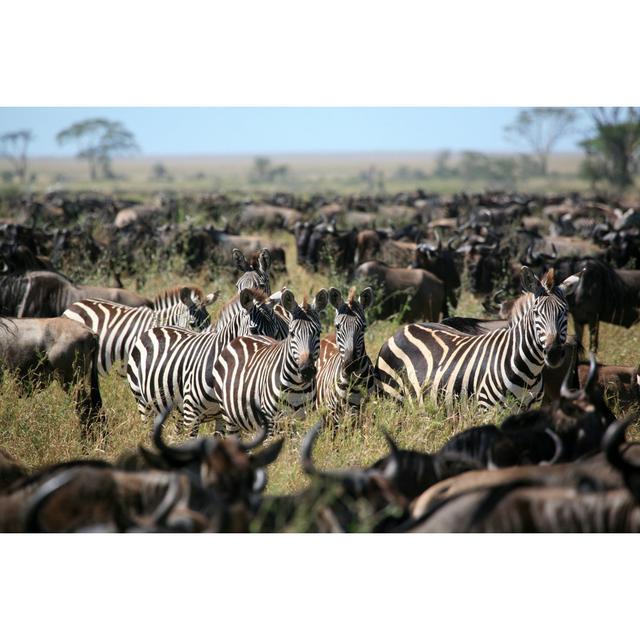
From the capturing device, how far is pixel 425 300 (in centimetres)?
1085

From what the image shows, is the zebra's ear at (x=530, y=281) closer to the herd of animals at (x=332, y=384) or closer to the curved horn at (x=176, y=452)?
the herd of animals at (x=332, y=384)

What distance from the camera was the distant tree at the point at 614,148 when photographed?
31.1 metres

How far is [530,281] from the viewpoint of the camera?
652 cm

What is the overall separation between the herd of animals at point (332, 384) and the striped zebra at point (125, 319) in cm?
2

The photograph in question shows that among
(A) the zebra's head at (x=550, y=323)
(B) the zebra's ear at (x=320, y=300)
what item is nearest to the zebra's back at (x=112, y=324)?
(B) the zebra's ear at (x=320, y=300)

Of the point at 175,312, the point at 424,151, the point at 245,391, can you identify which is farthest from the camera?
the point at 424,151

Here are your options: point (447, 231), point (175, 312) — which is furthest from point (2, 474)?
point (447, 231)

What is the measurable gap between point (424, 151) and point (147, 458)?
13301 cm

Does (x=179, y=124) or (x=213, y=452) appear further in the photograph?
(x=179, y=124)

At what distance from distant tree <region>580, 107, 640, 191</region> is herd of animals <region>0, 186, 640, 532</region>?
1879 centimetres

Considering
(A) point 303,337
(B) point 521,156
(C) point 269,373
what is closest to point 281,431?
(C) point 269,373

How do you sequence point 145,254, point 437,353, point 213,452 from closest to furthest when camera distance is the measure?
point 213,452 → point 437,353 → point 145,254

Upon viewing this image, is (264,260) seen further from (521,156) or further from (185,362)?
(521,156)
